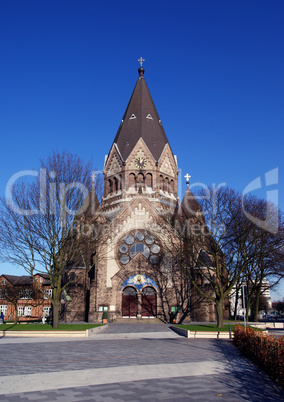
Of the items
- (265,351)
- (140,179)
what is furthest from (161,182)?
(265,351)

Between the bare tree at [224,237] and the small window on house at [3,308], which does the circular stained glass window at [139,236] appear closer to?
the bare tree at [224,237]

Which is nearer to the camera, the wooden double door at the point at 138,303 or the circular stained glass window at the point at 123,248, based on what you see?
the wooden double door at the point at 138,303

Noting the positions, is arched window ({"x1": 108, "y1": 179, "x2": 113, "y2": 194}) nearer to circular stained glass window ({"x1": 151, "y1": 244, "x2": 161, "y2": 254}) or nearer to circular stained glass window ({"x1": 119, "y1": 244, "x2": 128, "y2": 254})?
circular stained glass window ({"x1": 119, "y1": 244, "x2": 128, "y2": 254})

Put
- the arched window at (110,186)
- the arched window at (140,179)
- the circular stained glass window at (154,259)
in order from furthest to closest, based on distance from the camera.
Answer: the arched window at (110,186)
the arched window at (140,179)
the circular stained glass window at (154,259)

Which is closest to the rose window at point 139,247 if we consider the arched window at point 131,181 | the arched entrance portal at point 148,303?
the arched entrance portal at point 148,303

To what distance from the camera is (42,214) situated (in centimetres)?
2689

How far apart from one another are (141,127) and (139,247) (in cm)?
1723

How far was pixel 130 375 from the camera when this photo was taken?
1125cm

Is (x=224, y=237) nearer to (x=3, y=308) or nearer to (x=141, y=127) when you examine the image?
(x=141, y=127)

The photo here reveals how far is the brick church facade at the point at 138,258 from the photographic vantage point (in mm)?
36781

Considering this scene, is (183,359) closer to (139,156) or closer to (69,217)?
(69,217)

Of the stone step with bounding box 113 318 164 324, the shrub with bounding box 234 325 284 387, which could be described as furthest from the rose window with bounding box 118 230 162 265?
the shrub with bounding box 234 325 284 387

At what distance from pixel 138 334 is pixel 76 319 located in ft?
52.7

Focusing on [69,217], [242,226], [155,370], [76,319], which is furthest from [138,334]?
[76,319]
